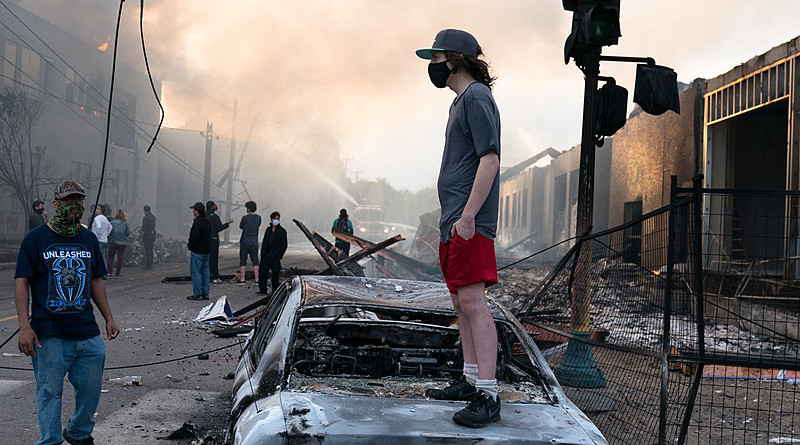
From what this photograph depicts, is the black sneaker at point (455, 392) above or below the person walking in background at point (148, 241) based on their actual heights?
below

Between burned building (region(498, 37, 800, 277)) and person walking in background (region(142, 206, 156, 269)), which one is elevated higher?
burned building (region(498, 37, 800, 277))

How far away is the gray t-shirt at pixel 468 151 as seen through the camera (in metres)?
3.38

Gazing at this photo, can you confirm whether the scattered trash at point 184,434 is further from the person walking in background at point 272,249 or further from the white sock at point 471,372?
the person walking in background at point 272,249

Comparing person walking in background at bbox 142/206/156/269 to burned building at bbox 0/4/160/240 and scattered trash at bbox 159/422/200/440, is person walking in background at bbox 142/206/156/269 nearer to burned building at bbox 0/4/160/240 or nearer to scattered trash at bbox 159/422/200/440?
burned building at bbox 0/4/160/240

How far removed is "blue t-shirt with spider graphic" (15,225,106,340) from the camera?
407 cm

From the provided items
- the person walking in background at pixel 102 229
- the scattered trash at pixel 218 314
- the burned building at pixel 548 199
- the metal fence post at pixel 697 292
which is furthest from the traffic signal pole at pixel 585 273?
the burned building at pixel 548 199

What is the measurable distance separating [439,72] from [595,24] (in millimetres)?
3886

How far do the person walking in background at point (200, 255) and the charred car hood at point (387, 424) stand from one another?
36.1ft

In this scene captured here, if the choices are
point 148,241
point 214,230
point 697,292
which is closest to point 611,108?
point 697,292

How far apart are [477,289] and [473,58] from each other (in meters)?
1.11

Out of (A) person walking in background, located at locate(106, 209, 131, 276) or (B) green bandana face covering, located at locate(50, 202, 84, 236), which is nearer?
(B) green bandana face covering, located at locate(50, 202, 84, 236)

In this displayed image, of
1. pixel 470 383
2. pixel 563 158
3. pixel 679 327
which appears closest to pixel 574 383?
pixel 679 327

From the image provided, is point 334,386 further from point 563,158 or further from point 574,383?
point 563,158

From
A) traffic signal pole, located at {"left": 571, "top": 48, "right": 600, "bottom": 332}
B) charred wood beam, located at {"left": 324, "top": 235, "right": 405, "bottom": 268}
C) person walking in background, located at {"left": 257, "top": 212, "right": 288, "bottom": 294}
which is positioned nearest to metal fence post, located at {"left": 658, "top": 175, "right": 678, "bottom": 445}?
traffic signal pole, located at {"left": 571, "top": 48, "right": 600, "bottom": 332}
